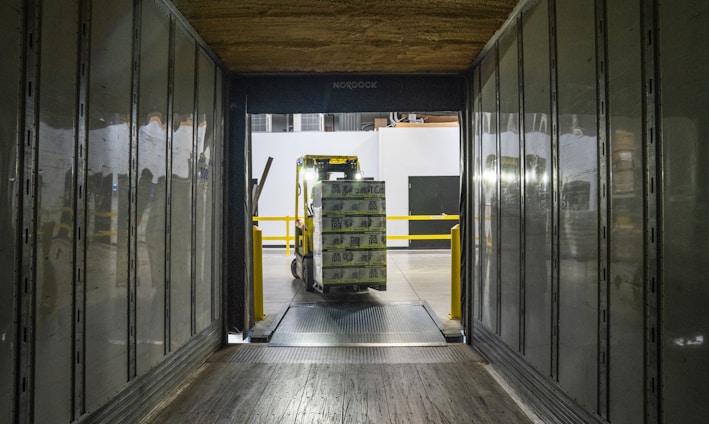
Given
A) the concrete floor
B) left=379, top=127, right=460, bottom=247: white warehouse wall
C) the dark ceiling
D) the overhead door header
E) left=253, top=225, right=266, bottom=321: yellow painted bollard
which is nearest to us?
the dark ceiling

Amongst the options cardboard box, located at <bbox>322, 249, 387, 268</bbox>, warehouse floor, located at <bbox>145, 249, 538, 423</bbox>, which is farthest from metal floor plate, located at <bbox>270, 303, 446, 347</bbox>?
cardboard box, located at <bbox>322, 249, 387, 268</bbox>

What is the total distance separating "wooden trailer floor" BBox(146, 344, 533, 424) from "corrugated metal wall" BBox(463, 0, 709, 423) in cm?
48

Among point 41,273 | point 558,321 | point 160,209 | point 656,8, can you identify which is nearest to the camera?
point 656,8

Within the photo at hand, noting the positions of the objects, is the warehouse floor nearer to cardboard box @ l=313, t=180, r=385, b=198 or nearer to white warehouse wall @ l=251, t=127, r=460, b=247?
cardboard box @ l=313, t=180, r=385, b=198

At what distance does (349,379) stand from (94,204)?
2.63m

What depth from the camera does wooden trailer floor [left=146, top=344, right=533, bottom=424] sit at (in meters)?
3.10

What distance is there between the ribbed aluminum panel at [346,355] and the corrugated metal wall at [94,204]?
2.32 ft

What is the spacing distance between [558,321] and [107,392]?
3072 mm

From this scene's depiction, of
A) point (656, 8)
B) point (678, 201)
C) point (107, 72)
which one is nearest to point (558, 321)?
point (678, 201)

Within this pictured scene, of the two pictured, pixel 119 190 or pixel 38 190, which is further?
pixel 119 190

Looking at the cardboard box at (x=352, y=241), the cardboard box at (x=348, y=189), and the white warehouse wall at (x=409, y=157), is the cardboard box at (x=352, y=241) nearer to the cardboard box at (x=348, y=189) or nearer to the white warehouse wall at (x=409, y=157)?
the cardboard box at (x=348, y=189)

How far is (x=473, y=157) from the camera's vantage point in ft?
15.9

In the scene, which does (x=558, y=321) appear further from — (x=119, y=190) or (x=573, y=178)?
(x=119, y=190)

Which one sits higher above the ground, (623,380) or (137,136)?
(137,136)
